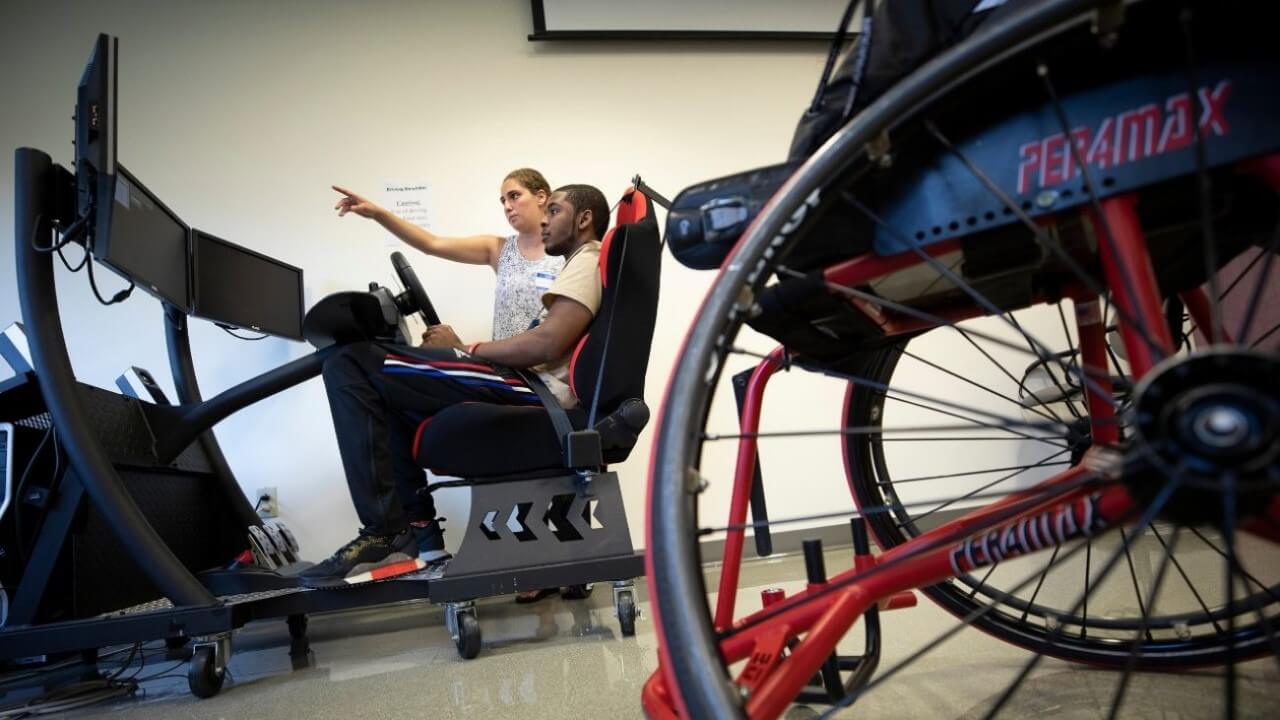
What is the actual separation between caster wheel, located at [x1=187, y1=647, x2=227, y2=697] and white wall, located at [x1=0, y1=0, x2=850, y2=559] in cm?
118

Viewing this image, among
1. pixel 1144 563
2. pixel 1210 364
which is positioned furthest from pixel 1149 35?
pixel 1144 563

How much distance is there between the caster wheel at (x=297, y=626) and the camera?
227cm

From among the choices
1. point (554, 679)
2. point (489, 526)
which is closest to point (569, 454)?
point (489, 526)

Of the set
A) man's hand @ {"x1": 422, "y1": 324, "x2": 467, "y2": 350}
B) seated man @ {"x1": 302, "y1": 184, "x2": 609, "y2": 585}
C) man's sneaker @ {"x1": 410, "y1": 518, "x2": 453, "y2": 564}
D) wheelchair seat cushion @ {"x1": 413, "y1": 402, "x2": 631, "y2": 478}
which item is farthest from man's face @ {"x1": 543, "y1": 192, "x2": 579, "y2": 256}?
man's sneaker @ {"x1": 410, "y1": 518, "x2": 453, "y2": 564}

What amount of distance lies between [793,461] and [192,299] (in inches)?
85.3

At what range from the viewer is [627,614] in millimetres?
1856

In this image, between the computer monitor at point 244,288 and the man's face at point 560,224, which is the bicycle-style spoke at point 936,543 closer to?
the man's face at point 560,224

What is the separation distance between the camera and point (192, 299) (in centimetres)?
231

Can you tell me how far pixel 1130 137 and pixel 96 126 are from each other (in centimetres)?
187

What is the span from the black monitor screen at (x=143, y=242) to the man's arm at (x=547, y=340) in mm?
823

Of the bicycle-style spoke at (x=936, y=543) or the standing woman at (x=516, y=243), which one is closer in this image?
the bicycle-style spoke at (x=936, y=543)

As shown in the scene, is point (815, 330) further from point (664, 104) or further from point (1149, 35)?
point (664, 104)

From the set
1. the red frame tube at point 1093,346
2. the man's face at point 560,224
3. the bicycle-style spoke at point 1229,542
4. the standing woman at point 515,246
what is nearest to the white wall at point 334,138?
the standing woman at point 515,246

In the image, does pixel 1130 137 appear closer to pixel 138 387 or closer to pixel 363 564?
pixel 363 564
